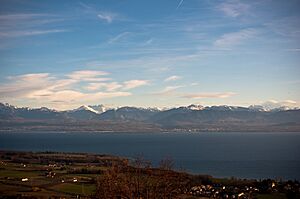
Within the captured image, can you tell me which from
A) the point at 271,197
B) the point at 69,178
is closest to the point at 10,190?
the point at 69,178

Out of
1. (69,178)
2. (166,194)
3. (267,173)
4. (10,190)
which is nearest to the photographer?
(166,194)

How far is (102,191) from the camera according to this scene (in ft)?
49.4

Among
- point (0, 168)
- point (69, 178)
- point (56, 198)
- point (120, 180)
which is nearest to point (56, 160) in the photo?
point (0, 168)

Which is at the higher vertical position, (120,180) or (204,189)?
(120,180)

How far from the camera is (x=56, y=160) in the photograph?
76.7m

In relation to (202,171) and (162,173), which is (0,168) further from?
(162,173)

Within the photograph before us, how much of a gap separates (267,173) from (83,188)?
35740 mm

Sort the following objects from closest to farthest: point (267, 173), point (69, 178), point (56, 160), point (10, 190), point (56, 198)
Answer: point (56, 198) → point (10, 190) → point (69, 178) → point (267, 173) → point (56, 160)

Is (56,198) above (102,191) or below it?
below

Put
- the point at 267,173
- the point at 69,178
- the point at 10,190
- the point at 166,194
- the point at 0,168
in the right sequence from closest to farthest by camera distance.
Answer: the point at 166,194
the point at 10,190
the point at 69,178
the point at 0,168
the point at 267,173

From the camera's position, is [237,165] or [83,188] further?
[237,165]

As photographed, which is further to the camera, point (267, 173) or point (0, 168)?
point (267, 173)

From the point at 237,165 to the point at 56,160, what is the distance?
1421 inches

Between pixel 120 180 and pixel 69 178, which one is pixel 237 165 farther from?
pixel 120 180
